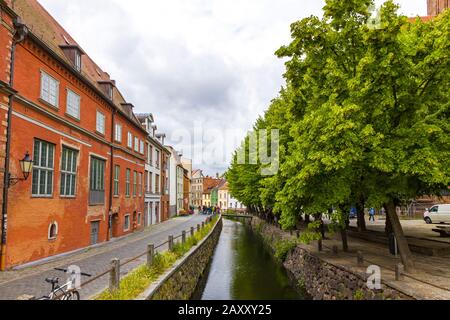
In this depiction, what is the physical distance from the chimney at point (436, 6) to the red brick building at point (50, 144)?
44868mm

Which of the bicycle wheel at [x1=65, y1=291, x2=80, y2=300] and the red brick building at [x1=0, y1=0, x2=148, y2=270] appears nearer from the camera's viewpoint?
the bicycle wheel at [x1=65, y1=291, x2=80, y2=300]

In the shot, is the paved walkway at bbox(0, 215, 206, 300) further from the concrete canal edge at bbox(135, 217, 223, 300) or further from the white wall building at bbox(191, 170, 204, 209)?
the white wall building at bbox(191, 170, 204, 209)

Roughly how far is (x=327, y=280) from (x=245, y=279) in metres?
6.02

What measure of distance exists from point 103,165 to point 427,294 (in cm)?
1891

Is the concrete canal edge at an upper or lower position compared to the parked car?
lower

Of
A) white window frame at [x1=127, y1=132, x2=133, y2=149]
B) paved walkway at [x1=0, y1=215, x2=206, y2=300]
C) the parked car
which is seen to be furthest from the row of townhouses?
the parked car

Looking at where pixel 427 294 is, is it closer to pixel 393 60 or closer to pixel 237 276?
pixel 393 60

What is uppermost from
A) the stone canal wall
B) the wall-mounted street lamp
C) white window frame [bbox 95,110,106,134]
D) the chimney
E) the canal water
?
the chimney

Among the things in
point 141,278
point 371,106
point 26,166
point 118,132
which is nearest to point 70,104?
point 26,166

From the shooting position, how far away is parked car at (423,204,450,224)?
27.9m

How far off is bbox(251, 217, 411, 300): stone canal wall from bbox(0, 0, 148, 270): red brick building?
38.6 ft

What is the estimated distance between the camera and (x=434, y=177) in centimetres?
904

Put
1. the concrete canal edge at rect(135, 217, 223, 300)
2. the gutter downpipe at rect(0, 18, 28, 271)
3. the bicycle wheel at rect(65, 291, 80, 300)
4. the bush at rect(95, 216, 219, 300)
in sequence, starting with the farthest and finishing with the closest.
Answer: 1. the gutter downpipe at rect(0, 18, 28, 271)
2. the concrete canal edge at rect(135, 217, 223, 300)
3. the bush at rect(95, 216, 219, 300)
4. the bicycle wheel at rect(65, 291, 80, 300)
